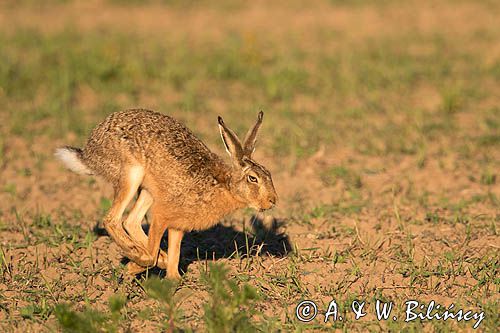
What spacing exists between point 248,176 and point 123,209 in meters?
0.98

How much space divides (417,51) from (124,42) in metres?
4.56

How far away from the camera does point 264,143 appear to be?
8.56 metres

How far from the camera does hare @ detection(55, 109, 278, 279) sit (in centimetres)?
536

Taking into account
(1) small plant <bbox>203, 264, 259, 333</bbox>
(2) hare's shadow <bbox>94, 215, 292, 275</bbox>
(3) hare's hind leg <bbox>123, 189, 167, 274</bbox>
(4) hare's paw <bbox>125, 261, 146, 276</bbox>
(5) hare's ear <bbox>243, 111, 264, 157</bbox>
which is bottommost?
(2) hare's shadow <bbox>94, 215, 292, 275</bbox>

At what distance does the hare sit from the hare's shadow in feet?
1.26

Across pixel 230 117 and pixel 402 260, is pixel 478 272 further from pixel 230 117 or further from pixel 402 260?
pixel 230 117

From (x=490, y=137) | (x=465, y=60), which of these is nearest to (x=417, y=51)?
(x=465, y=60)

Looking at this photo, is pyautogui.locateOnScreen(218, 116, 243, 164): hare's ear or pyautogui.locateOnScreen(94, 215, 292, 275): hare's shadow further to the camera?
pyautogui.locateOnScreen(94, 215, 292, 275): hare's shadow

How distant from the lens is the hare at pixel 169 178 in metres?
5.36

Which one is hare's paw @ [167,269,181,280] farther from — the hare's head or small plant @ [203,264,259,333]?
small plant @ [203,264,259,333]

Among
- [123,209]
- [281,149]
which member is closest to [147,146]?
[123,209]

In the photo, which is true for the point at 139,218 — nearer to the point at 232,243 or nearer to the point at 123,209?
the point at 123,209

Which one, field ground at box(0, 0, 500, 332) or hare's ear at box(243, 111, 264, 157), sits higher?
hare's ear at box(243, 111, 264, 157)

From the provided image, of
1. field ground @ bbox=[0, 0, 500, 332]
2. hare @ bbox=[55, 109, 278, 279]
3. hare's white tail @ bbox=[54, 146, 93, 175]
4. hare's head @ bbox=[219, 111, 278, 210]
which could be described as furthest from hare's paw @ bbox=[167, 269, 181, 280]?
hare's white tail @ bbox=[54, 146, 93, 175]
